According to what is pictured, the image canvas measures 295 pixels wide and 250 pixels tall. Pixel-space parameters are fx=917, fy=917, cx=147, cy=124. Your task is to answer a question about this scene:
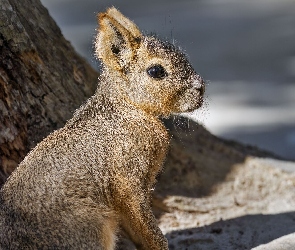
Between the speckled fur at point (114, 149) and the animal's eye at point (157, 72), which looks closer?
the speckled fur at point (114, 149)

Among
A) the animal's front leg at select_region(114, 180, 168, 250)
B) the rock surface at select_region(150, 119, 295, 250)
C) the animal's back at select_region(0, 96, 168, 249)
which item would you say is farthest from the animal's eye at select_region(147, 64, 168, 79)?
the rock surface at select_region(150, 119, 295, 250)

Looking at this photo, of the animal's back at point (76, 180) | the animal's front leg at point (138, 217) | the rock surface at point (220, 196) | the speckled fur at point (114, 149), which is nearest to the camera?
the animal's back at point (76, 180)

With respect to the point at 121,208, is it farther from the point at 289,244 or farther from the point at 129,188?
the point at 289,244

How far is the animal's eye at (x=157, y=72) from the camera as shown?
5223mm

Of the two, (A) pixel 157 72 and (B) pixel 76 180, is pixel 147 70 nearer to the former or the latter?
(A) pixel 157 72

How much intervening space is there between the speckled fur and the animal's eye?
0.9 inches

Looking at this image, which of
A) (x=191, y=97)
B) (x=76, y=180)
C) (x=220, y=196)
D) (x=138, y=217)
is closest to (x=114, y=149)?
(x=76, y=180)

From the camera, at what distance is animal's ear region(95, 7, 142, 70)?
5223mm

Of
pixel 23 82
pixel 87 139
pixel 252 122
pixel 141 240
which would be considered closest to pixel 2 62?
pixel 23 82

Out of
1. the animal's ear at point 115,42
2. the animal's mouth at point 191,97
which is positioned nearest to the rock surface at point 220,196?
the animal's mouth at point 191,97

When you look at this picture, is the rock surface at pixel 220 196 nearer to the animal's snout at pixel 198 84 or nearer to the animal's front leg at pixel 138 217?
the animal's snout at pixel 198 84

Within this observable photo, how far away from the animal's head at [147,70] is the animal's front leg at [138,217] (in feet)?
1.62

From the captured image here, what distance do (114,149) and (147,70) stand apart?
489 millimetres

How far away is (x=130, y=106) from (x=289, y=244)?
53.8 inches
